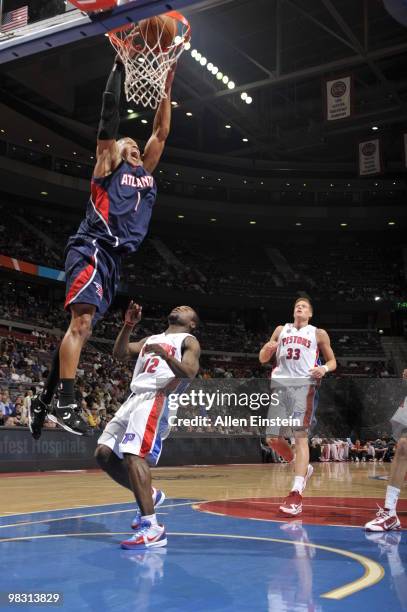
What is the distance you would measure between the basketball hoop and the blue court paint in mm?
3356

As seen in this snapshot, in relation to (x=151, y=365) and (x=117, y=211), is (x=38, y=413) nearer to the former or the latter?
(x=151, y=365)

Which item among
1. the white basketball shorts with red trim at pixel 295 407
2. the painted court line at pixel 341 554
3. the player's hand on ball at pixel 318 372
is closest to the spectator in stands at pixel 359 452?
the white basketball shorts with red trim at pixel 295 407

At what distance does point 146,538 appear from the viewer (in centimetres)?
460

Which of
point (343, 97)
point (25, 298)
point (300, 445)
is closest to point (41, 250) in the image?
point (25, 298)

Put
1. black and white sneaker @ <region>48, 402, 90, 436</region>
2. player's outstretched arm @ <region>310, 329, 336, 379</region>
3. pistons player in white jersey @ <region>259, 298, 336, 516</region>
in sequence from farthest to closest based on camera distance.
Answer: pistons player in white jersey @ <region>259, 298, 336, 516</region>
player's outstretched arm @ <region>310, 329, 336, 379</region>
black and white sneaker @ <region>48, 402, 90, 436</region>

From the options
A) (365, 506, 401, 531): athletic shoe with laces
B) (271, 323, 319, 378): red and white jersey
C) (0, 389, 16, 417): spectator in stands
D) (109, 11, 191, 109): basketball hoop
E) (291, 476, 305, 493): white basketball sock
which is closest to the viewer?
(109, 11, 191, 109): basketball hoop

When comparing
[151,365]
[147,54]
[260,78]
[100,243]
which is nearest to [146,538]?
[151,365]

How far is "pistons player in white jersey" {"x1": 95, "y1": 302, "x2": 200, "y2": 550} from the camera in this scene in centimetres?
480

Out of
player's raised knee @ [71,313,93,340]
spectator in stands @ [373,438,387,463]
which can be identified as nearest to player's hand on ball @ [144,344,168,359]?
player's raised knee @ [71,313,93,340]

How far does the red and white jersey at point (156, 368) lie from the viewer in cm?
512

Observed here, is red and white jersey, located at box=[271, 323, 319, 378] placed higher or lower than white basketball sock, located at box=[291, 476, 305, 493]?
higher

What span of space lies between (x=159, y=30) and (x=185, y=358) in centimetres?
253

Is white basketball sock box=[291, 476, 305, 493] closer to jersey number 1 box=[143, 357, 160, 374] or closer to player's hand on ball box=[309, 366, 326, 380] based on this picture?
player's hand on ball box=[309, 366, 326, 380]

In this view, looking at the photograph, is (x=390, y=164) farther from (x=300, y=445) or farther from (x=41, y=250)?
(x=300, y=445)
